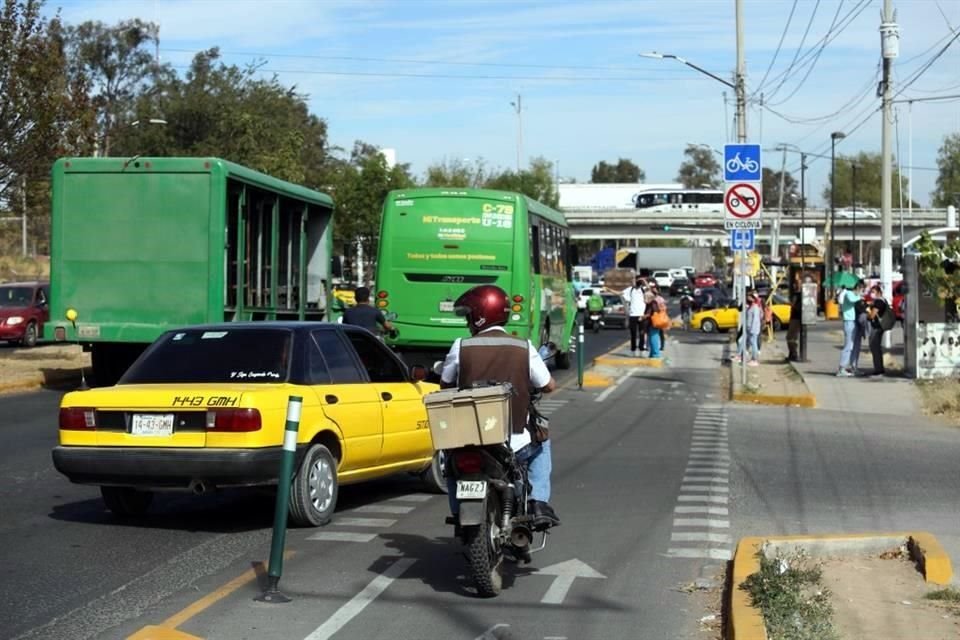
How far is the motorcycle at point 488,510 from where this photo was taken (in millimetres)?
7762

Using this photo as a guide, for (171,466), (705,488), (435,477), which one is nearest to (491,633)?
(171,466)

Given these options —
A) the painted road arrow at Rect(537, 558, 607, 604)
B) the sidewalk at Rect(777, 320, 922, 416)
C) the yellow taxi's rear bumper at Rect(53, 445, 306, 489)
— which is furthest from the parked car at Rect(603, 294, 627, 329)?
the painted road arrow at Rect(537, 558, 607, 604)

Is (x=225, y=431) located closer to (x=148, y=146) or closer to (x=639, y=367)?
(x=639, y=367)

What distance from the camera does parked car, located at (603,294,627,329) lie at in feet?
177

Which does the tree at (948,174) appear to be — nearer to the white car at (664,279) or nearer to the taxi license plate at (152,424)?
the white car at (664,279)

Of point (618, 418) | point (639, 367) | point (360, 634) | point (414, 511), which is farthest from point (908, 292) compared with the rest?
point (360, 634)

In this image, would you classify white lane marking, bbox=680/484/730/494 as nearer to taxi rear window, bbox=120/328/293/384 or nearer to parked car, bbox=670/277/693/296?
taxi rear window, bbox=120/328/293/384

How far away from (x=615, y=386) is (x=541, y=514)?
17.5 metres

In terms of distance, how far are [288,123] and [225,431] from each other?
48.5 metres

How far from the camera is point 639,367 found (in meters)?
31.0

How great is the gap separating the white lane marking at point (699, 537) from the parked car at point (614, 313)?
142 ft

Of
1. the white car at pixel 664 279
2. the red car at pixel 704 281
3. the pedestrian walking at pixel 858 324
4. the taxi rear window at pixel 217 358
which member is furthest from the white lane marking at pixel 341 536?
the white car at pixel 664 279

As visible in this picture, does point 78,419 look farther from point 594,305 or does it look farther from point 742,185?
point 594,305

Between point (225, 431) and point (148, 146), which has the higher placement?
point (148, 146)
